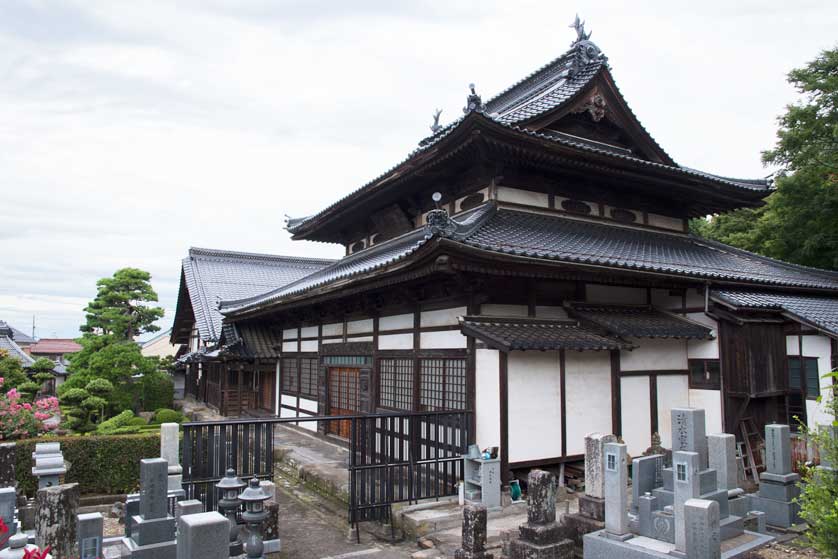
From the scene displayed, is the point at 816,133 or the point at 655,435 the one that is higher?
the point at 816,133

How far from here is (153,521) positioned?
239 inches

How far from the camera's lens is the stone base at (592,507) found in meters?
7.52

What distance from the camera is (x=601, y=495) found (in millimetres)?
7574

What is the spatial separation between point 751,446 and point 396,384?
7.37 m

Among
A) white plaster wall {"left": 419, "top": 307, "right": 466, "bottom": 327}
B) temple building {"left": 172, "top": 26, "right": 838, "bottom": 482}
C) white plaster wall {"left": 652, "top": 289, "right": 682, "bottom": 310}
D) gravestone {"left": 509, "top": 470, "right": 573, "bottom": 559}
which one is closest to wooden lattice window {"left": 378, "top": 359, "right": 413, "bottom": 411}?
temple building {"left": 172, "top": 26, "right": 838, "bottom": 482}

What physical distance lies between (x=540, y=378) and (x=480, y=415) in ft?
4.08

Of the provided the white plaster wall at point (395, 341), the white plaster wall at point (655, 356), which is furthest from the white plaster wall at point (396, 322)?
the white plaster wall at point (655, 356)

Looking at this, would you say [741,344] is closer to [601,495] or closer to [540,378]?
[540,378]

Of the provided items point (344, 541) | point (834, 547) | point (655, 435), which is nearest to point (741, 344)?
point (655, 435)

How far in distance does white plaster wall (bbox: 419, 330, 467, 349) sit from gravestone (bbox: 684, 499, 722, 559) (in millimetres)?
4732

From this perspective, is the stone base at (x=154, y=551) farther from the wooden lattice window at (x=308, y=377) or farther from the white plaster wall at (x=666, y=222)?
the white plaster wall at (x=666, y=222)

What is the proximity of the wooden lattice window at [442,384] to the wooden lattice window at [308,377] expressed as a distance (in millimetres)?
6799

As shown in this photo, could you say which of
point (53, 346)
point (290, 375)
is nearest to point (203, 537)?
point (290, 375)

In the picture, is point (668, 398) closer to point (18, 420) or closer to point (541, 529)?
point (541, 529)
